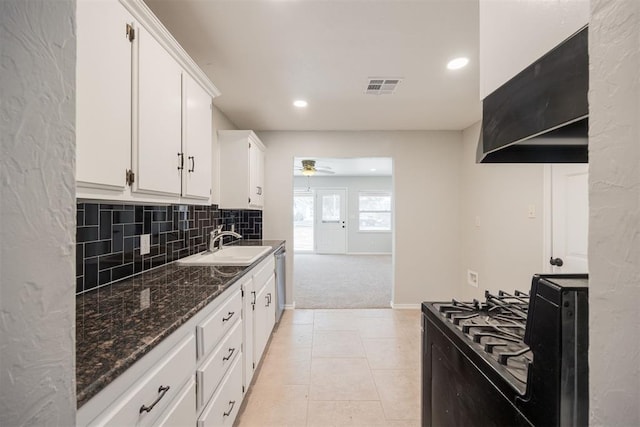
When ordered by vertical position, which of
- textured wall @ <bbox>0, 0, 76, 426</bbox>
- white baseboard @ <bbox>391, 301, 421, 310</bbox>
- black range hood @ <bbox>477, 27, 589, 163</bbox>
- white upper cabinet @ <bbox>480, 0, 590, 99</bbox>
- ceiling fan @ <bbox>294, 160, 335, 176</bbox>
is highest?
ceiling fan @ <bbox>294, 160, 335, 176</bbox>

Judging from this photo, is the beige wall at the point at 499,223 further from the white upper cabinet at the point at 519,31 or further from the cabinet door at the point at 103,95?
the cabinet door at the point at 103,95

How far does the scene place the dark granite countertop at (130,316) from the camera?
72 centimetres

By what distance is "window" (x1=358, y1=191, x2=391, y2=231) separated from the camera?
8938mm

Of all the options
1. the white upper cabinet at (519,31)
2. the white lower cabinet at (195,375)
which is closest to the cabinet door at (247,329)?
the white lower cabinet at (195,375)

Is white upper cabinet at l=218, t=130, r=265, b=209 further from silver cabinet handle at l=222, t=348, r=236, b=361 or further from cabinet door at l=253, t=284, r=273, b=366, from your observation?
silver cabinet handle at l=222, t=348, r=236, b=361

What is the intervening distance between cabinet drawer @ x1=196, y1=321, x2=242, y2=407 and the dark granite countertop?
284 millimetres

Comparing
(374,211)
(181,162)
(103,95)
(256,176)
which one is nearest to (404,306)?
(256,176)

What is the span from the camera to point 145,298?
129cm

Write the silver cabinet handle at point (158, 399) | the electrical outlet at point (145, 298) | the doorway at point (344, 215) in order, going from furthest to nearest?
1. the doorway at point (344, 215)
2. the electrical outlet at point (145, 298)
3. the silver cabinet handle at point (158, 399)

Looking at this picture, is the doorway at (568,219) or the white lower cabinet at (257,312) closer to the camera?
the white lower cabinet at (257,312)

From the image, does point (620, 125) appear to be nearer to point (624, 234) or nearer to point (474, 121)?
point (624, 234)

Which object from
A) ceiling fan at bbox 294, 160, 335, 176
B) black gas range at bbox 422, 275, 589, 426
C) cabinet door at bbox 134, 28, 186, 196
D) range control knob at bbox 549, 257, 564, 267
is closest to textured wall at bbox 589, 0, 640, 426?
black gas range at bbox 422, 275, 589, 426

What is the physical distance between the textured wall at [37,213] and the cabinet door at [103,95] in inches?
29.9

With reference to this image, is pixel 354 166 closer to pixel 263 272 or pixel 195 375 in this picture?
pixel 263 272
